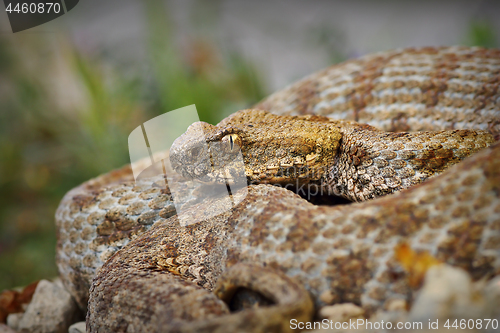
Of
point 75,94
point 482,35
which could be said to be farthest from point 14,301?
point 482,35

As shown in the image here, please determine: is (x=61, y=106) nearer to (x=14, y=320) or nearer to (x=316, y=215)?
(x=14, y=320)

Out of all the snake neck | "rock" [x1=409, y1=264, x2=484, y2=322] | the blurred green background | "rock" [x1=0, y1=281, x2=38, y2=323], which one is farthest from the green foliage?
"rock" [x1=0, y1=281, x2=38, y2=323]

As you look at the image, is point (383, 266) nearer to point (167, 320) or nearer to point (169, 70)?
point (167, 320)

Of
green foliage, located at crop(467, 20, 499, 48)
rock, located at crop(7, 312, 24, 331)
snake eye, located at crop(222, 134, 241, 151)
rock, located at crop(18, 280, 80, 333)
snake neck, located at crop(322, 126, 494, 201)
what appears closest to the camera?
snake neck, located at crop(322, 126, 494, 201)

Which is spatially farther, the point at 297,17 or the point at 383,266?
the point at 297,17

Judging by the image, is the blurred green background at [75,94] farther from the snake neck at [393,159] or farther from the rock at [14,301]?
the snake neck at [393,159]

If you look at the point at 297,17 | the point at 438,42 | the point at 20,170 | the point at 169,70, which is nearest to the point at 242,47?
the point at 297,17

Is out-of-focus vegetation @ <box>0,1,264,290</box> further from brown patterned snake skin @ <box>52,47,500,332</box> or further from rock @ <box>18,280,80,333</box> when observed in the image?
rock @ <box>18,280,80,333</box>
